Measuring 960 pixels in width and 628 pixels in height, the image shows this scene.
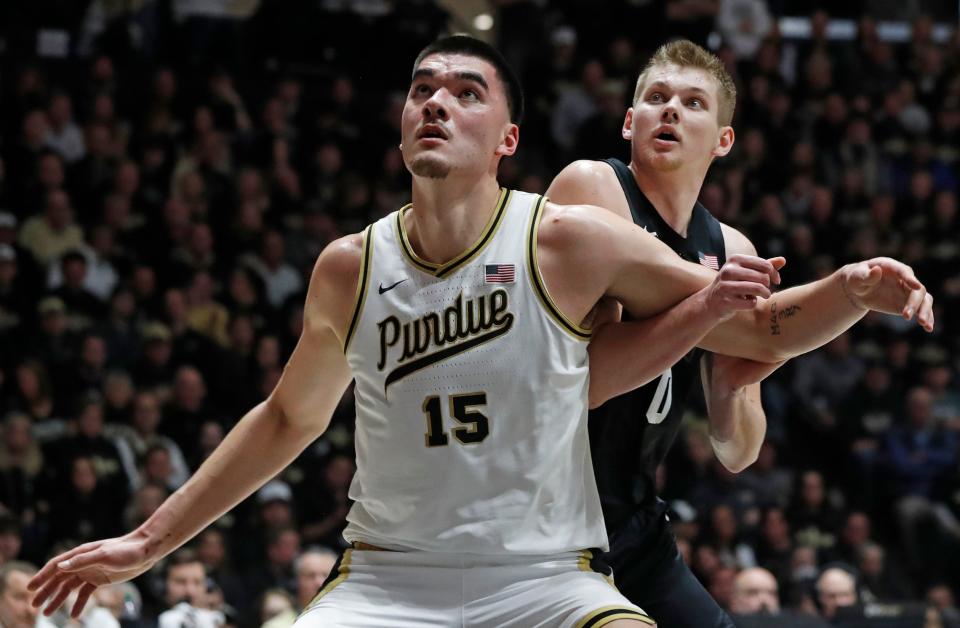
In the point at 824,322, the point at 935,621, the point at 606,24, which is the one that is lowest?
the point at 935,621

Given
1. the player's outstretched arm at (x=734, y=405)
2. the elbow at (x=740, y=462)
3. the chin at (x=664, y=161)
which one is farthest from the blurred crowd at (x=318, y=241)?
the chin at (x=664, y=161)

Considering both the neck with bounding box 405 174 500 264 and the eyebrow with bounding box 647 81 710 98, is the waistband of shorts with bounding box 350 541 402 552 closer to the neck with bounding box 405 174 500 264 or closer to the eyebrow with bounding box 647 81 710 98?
the neck with bounding box 405 174 500 264

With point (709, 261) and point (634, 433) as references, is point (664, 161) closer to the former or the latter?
point (709, 261)

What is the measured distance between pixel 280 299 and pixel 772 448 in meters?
4.96

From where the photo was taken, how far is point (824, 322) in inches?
183

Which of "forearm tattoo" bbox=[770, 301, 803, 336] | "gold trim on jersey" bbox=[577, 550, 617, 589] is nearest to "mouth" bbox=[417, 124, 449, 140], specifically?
"forearm tattoo" bbox=[770, 301, 803, 336]

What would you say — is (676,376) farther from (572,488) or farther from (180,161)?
(180,161)

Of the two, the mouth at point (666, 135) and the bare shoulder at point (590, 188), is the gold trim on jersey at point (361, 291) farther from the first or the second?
the mouth at point (666, 135)

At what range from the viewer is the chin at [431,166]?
177 inches

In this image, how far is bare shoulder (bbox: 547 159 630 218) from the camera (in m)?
5.32

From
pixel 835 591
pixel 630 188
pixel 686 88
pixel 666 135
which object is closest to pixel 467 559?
pixel 630 188

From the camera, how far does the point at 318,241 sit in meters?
14.1

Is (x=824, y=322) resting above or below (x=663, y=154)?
below

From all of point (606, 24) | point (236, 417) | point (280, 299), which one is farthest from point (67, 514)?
point (606, 24)
